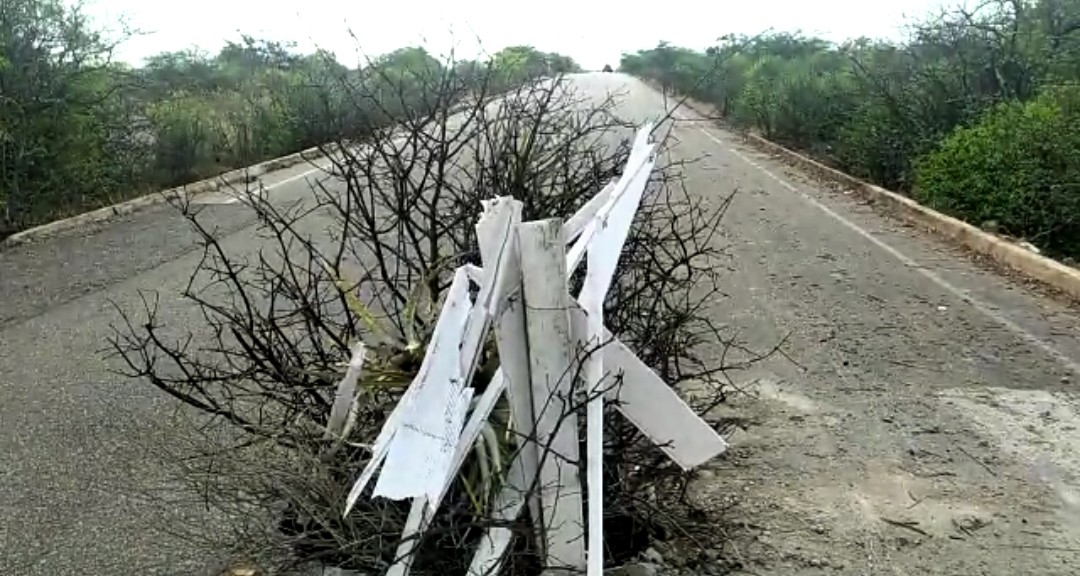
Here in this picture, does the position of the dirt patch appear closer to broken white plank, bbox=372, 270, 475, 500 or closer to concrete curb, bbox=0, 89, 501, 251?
broken white plank, bbox=372, 270, 475, 500

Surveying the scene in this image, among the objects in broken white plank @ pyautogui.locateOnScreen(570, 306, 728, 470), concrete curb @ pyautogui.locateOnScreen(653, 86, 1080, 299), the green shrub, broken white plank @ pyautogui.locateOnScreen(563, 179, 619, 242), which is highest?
broken white plank @ pyautogui.locateOnScreen(563, 179, 619, 242)

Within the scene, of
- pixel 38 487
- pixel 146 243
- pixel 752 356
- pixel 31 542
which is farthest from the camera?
pixel 146 243

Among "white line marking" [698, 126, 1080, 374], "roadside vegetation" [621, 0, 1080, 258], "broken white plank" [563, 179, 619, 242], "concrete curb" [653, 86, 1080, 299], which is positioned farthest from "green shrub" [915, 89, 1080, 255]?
"broken white plank" [563, 179, 619, 242]

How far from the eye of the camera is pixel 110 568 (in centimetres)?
437

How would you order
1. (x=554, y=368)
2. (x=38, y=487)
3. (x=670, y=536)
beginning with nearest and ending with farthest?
(x=554, y=368), (x=670, y=536), (x=38, y=487)

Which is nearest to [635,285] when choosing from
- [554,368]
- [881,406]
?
[554,368]

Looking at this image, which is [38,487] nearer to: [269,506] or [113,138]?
[269,506]

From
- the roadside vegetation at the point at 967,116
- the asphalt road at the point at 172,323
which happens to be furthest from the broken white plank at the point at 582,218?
the asphalt road at the point at 172,323

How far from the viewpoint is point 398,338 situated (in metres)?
3.64

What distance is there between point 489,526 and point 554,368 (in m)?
0.47

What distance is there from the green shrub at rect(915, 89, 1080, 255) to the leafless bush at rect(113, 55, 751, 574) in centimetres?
613

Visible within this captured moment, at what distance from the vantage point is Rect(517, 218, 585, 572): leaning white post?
2.84m

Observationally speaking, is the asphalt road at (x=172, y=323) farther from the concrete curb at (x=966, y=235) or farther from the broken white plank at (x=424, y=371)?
the broken white plank at (x=424, y=371)

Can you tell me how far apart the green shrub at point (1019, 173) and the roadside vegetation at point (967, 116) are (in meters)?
0.01
